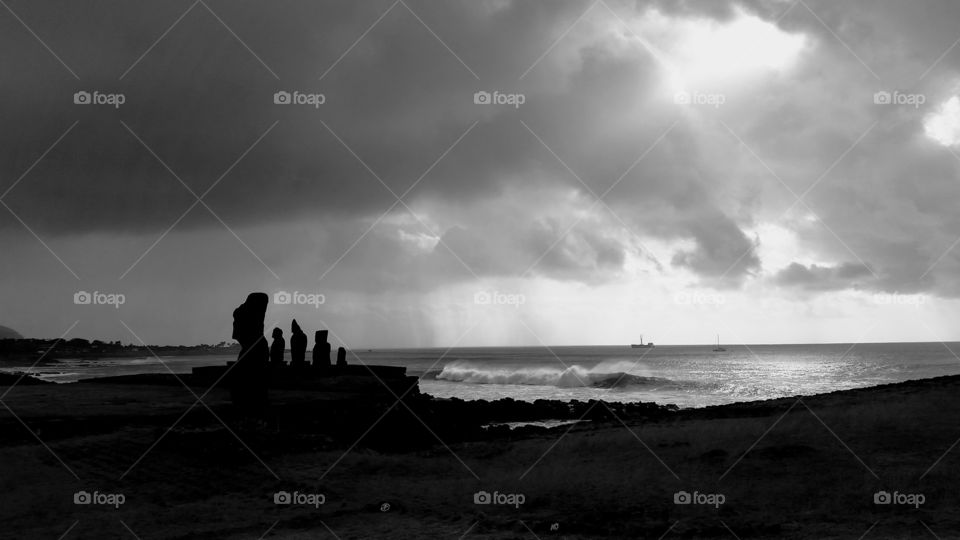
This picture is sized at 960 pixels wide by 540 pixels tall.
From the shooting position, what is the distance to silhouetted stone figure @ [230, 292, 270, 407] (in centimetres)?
1794

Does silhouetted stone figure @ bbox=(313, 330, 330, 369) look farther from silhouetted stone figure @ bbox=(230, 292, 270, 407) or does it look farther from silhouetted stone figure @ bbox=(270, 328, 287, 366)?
silhouetted stone figure @ bbox=(230, 292, 270, 407)

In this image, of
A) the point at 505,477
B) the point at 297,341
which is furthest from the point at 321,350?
the point at 505,477

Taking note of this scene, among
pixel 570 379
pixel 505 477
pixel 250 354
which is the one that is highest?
pixel 250 354

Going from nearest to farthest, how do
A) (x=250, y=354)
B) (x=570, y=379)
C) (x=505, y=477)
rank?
(x=505, y=477)
(x=250, y=354)
(x=570, y=379)

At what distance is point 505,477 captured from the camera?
13445 millimetres

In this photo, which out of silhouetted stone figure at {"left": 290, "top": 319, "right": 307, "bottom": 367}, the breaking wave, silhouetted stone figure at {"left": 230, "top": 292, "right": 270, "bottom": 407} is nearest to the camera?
silhouetted stone figure at {"left": 230, "top": 292, "right": 270, "bottom": 407}

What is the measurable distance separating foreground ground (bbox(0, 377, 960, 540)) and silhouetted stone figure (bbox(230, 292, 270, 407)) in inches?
34.3

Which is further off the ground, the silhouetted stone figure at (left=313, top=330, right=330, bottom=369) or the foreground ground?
the silhouetted stone figure at (left=313, top=330, right=330, bottom=369)

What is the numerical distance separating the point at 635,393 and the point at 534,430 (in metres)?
35.9

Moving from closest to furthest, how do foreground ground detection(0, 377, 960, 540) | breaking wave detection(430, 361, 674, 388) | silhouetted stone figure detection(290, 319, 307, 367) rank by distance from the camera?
foreground ground detection(0, 377, 960, 540) → silhouetted stone figure detection(290, 319, 307, 367) → breaking wave detection(430, 361, 674, 388)

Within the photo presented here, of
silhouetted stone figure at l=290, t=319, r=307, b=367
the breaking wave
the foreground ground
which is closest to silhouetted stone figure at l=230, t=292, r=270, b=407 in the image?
the foreground ground

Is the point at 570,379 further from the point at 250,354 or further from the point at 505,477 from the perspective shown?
the point at 505,477

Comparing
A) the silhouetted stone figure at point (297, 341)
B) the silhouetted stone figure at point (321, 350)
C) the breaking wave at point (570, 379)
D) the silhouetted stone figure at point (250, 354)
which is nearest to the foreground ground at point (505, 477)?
the silhouetted stone figure at point (250, 354)

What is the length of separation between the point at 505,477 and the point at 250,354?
893cm
